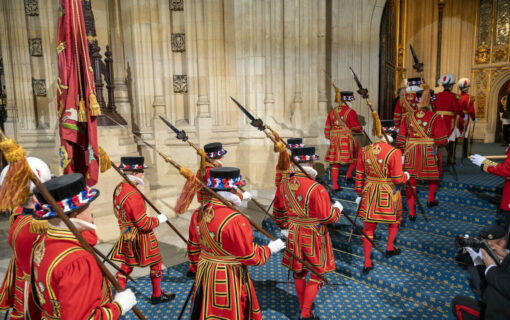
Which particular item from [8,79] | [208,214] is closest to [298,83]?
[208,214]

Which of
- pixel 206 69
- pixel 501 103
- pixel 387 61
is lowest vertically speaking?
pixel 501 103

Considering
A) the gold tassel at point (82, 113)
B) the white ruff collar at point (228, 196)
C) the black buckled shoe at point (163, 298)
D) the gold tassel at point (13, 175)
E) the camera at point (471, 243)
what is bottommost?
the black buckled shoe at point (163, 298)

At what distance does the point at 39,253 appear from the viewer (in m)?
1.86

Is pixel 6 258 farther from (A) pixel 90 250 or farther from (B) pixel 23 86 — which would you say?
(A) pixel 90 250

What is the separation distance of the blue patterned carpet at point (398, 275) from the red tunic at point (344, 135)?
119cm

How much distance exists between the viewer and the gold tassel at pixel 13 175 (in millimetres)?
1784

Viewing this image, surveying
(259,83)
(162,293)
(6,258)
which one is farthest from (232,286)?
(259,83)

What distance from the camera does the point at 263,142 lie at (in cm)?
725

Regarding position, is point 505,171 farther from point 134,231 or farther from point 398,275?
point 134,231

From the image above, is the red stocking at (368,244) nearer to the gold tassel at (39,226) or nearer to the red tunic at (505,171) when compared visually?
the red tunic at (505,171)

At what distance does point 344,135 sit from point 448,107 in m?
1.87

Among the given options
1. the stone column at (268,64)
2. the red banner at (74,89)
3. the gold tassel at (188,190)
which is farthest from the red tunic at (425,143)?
the red banner at (74,89)

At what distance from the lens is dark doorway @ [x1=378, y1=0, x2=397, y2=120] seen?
7777 millimetres

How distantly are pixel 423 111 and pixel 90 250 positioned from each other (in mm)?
5155
